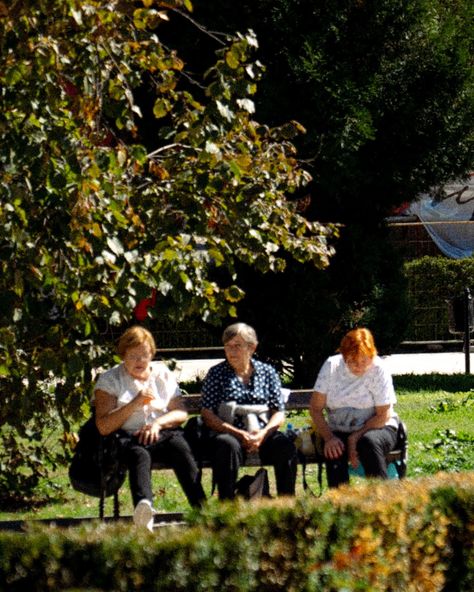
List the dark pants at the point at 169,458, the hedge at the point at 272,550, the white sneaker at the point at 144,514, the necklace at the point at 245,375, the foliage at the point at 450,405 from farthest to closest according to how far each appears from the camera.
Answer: the foliage at the point at 450,405
the necklace at the point at 245,375
the dark pants at the point at 169,458
the white sneaker at the point at 144,514
the hedge at the point at 272,550

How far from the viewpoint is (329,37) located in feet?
48.4

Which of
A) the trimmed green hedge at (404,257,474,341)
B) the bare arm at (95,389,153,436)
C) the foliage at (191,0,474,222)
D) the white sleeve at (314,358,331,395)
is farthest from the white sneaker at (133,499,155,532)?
the trimmed green hedge at (404,257,474,341)

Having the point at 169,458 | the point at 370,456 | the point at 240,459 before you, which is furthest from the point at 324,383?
the point at 169,458

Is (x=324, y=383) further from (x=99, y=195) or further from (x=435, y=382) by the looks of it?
(x=435, y=382)

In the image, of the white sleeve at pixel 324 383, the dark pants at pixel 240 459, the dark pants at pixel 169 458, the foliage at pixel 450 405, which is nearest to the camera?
the dark pants at pixel 169 458

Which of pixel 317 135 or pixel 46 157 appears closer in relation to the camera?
pixel 46 157

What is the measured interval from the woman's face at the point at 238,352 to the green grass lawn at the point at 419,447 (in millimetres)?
1134

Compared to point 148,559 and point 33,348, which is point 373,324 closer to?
point 33,348

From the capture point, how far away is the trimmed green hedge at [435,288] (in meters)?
25.0

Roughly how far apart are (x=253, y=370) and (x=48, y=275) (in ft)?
5.59

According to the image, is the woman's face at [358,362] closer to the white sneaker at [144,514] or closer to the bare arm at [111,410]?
the bare arm at [111,410]

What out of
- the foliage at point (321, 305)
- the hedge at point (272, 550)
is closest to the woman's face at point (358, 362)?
the hedge at point (272, 550)

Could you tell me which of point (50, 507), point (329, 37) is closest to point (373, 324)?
point (329, 37)

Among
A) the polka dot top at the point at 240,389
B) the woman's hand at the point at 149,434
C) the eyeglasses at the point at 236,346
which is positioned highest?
the eyeglasses at the point at 236,346
